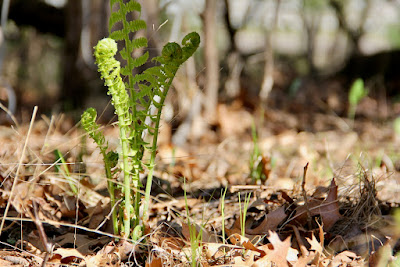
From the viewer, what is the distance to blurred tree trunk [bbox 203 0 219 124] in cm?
341

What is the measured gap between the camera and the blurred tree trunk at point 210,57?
341 centimetres

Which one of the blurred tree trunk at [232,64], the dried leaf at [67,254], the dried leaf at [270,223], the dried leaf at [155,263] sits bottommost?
the dried leaf at [270,223]

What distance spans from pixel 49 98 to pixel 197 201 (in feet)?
13.1

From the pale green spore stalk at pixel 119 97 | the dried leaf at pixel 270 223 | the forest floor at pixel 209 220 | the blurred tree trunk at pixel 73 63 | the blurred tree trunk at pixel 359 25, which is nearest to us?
the pale green spore stalk at pixel 119 97

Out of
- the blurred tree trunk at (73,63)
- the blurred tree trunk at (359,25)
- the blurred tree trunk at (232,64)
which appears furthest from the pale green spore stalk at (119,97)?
the blurred tree trunk at (359,25)

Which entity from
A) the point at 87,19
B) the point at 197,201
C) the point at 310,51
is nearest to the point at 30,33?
the point at 87,19

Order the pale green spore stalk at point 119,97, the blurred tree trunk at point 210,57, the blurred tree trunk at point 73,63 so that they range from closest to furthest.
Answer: the pale green spore stalk at point 119,97, the blurred tree trunk at point 210,57, the blurred tree trunk at point 73,63

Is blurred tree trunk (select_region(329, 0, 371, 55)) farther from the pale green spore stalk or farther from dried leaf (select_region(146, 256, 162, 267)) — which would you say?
dried leaf (select_region(146, 256, 162, 267))

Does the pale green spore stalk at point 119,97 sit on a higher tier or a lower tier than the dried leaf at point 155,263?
higher

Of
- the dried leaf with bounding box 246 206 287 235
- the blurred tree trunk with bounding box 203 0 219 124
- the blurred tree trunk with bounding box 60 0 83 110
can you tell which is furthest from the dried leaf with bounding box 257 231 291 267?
the blurred tree trunk with bounding box 60 0 83 110

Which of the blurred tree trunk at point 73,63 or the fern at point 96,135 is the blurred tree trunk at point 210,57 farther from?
the fern at point 96,135

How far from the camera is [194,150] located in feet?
10.3

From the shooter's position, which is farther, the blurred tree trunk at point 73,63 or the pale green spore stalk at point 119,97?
the blurred tree trunk at point 73,63

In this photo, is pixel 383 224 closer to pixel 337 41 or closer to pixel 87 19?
pixel 87 19
